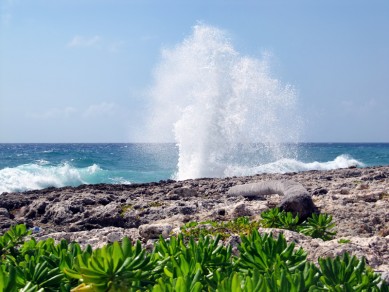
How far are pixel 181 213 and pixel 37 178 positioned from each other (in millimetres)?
22921

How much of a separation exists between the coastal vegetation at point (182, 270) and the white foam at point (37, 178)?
2387 cm

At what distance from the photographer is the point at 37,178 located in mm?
27688

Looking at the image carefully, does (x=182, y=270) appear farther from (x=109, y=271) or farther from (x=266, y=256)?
(x=266, y=256)

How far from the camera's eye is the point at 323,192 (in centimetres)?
708

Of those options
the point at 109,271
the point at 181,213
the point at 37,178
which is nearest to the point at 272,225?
the point at 181,213

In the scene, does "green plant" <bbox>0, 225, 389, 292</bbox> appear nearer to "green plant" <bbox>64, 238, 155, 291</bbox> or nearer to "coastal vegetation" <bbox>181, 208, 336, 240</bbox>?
"green plant" <bbox>64, 238, 155, 291</bbox>

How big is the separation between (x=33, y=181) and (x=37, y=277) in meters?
26.8

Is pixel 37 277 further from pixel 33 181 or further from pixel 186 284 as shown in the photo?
pixel 33 181

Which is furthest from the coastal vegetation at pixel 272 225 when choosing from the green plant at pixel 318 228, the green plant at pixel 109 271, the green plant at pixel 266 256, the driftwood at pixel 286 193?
the green plant at pixel 109 271

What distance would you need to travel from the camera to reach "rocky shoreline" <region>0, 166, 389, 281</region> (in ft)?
12.6

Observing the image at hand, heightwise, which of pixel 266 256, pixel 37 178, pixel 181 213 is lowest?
pixel 37 178

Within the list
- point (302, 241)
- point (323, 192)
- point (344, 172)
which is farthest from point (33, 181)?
point (302, 241)

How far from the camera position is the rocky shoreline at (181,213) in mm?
3832

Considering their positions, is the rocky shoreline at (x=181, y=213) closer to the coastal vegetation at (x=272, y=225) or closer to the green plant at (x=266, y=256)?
the coastal vegetation at (x=272, y=225)
